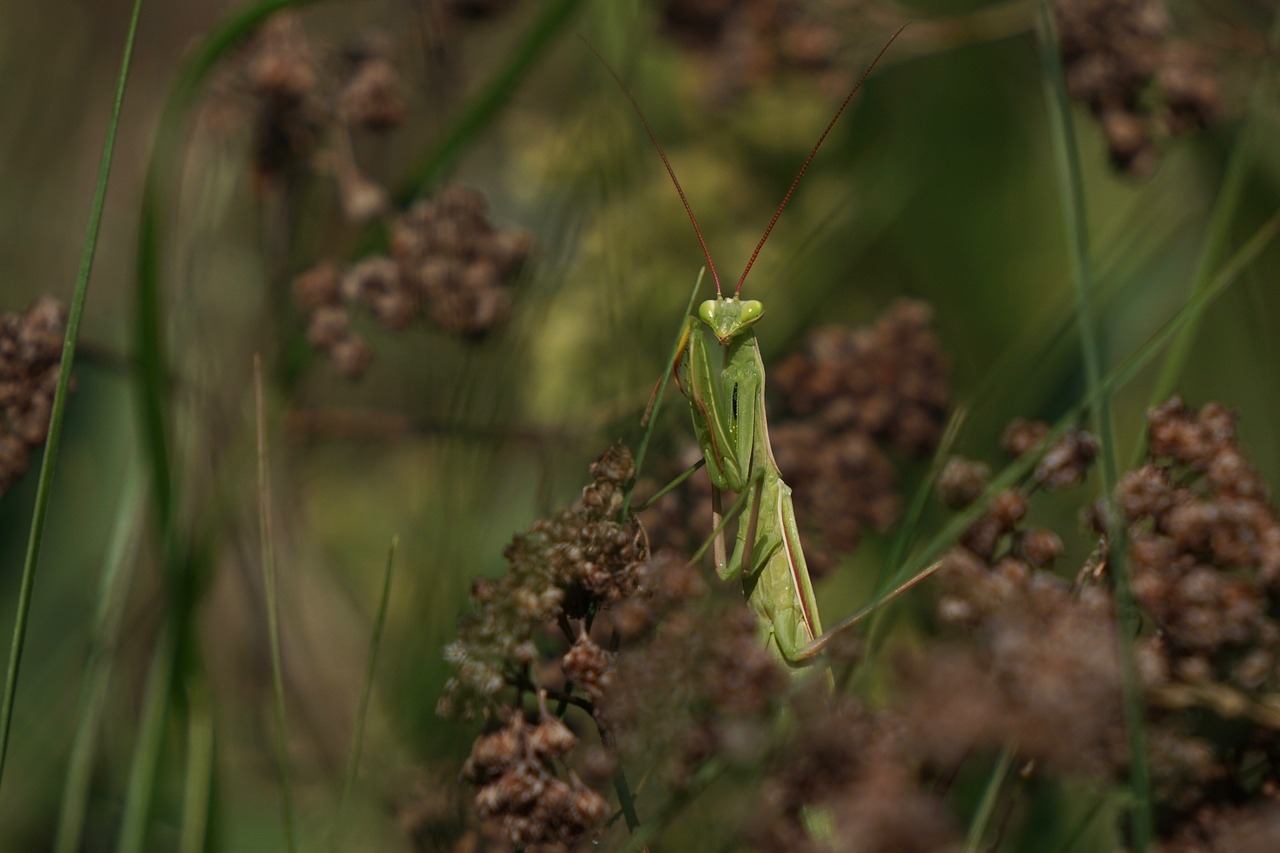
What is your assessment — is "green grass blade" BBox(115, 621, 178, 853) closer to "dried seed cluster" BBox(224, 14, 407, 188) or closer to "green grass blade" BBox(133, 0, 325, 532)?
"green grass blade" BBox(133, 0, 325, 532)

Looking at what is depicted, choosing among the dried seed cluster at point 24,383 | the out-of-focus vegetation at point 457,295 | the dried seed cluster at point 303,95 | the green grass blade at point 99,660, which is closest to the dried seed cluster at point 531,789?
the out-of-focus vegetation at point 457,295

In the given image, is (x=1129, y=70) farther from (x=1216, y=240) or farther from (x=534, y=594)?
(x=534, y=594)

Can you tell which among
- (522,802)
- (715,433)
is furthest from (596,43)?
(522,802)

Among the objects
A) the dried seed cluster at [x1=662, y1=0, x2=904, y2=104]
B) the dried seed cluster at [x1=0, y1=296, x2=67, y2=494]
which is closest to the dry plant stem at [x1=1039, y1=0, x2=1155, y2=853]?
the dried seed cluster at [x1=662, y1=0, x2=904, y2=104]

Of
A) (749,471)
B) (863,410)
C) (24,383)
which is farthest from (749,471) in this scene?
(24,383)

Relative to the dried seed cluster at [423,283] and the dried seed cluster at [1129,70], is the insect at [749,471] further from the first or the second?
the dried seed cluster at [1129,70]
